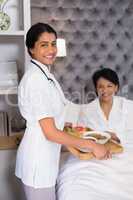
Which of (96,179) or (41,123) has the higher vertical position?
(41,123)

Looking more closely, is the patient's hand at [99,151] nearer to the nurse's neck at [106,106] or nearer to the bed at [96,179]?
the bed at [96,179]

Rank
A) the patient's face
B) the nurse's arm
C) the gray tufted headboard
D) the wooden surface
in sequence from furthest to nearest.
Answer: the gray tufted headboard → the patient's face → the wooden surface → the nurse's arm

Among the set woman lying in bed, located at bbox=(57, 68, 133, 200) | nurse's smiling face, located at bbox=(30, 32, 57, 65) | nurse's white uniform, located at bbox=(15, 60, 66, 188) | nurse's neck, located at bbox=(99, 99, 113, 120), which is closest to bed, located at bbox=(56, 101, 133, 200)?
woman lying in bed, located at bbox=(57, 68, 133, 200)

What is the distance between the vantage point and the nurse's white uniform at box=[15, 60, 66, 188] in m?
1.74

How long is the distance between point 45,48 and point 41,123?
409 millimetres

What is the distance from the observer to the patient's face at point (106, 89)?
8.59ft

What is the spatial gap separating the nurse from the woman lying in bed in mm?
154

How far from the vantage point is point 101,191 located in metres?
1.81

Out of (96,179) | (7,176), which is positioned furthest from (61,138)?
(7,176)

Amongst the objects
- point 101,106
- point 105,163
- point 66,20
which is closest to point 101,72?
point 101,106

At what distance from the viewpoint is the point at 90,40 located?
120 inches

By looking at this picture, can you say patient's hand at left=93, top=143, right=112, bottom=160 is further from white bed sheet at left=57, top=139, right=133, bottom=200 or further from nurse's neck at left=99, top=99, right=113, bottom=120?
nurse's neck at left=99, top=99, right=113, bottom=120

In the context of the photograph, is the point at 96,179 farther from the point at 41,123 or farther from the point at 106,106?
the point at 106,106

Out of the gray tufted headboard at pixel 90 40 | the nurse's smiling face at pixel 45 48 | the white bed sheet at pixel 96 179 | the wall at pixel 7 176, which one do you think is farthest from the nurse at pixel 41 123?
the gray tufted headboard at pixel 90 40
